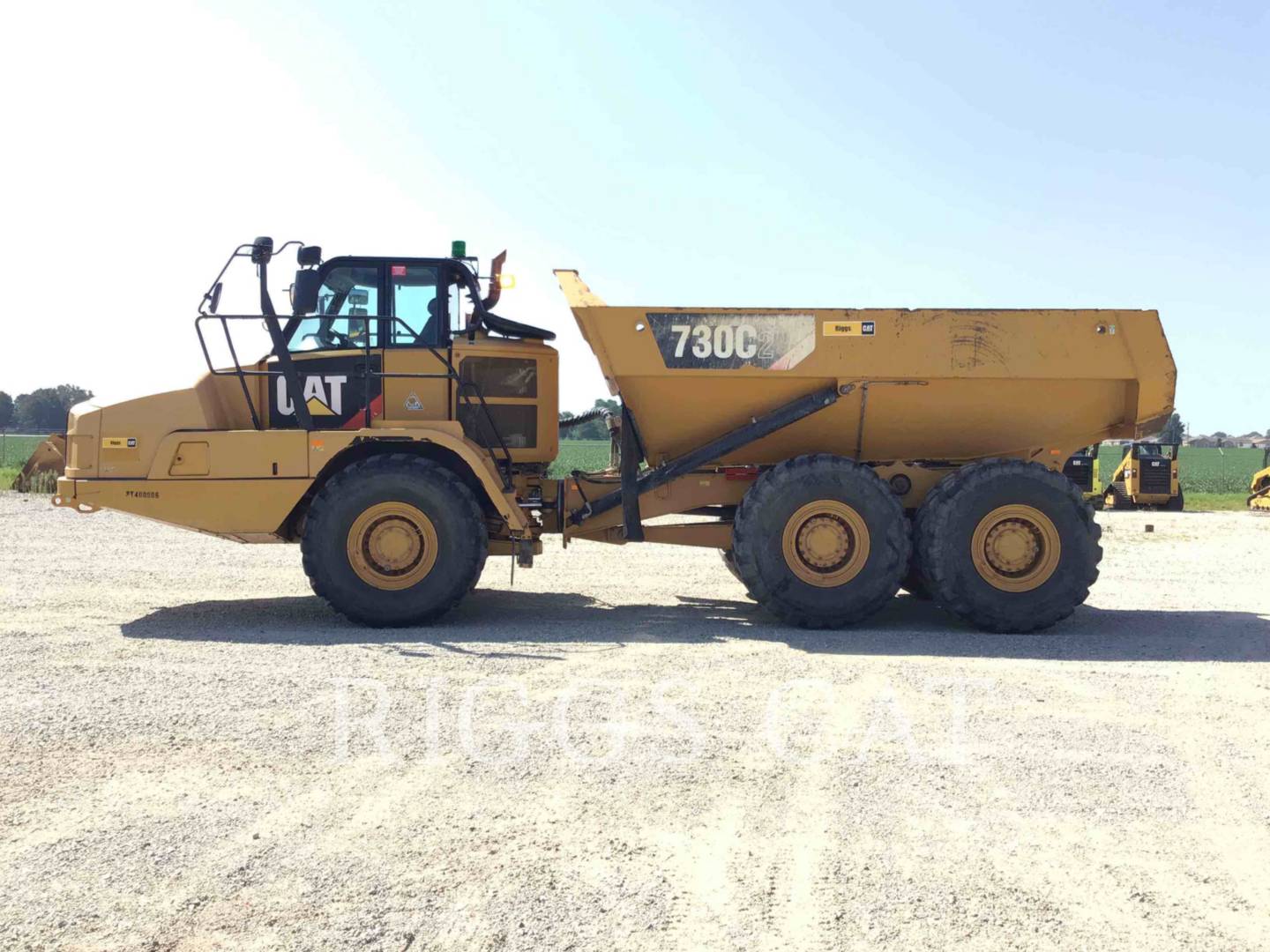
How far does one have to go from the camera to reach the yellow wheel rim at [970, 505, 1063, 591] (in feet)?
26.1

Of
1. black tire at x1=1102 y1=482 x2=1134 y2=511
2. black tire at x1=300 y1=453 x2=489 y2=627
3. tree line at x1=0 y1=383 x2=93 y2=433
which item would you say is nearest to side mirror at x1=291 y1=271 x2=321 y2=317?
black tire at x1=300 y1=453 x2=489 y2=627

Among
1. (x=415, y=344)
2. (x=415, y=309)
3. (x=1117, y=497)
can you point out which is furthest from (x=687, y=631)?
(x=1117, y=497)

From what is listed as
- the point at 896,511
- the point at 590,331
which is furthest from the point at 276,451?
the point at 896,511

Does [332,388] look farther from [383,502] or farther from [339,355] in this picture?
[383,502]

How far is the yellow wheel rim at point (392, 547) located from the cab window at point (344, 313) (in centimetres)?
146

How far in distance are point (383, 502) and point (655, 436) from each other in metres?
2.35

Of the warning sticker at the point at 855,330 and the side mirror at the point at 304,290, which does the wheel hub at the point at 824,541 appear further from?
the side mirror at the point at 304,290

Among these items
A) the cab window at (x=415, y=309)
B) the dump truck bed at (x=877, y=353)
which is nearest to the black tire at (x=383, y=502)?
the cab window at (x=415, y=309)

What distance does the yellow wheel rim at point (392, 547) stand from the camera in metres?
7.85

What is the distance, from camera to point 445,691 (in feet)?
19.0

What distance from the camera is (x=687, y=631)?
7891 mm

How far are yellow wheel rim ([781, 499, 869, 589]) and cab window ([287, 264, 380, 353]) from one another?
3.72 m

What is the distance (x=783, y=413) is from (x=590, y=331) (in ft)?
5.59

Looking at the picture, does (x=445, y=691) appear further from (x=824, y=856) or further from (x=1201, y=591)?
(x=1201, y=591)
